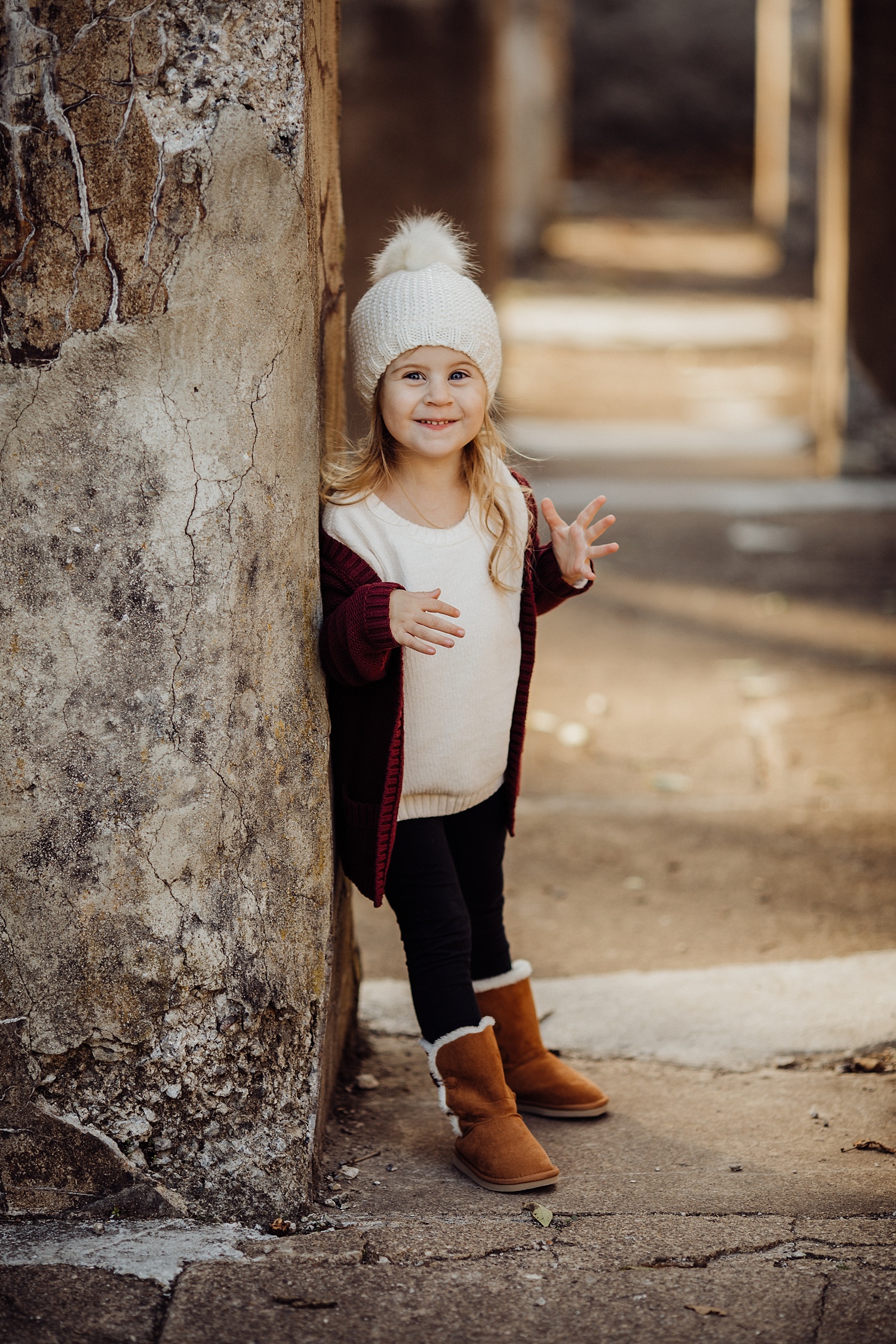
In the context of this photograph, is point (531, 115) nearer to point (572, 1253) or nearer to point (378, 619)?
point (378, 619)

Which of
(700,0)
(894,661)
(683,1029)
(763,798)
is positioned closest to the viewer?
(683,1029)

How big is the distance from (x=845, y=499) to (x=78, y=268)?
17.3 feet

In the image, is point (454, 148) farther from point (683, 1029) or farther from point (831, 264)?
point (683, 1029)

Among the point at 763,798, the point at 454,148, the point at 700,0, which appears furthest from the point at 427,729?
the point at 700,0

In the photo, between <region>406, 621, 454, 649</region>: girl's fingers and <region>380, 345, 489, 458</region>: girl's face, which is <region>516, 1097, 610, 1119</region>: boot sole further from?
<region>380, 345, 489, 458</region>: girl's face

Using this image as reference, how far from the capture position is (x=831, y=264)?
23.7 feet

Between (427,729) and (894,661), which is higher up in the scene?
(427,729)

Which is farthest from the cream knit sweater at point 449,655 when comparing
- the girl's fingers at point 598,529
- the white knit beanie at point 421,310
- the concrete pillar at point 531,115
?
the concrete pillar at point 531,115

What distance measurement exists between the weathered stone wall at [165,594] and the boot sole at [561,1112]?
0.53 metres

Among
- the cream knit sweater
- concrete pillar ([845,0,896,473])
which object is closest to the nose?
the cream knit sweater

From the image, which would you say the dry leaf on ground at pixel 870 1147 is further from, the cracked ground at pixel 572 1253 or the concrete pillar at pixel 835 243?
the concrete pillar at pixel 835 243

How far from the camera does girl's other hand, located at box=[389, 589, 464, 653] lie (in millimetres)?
2016

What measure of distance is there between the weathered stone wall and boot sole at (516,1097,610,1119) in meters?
0.53

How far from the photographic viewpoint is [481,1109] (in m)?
2.23
